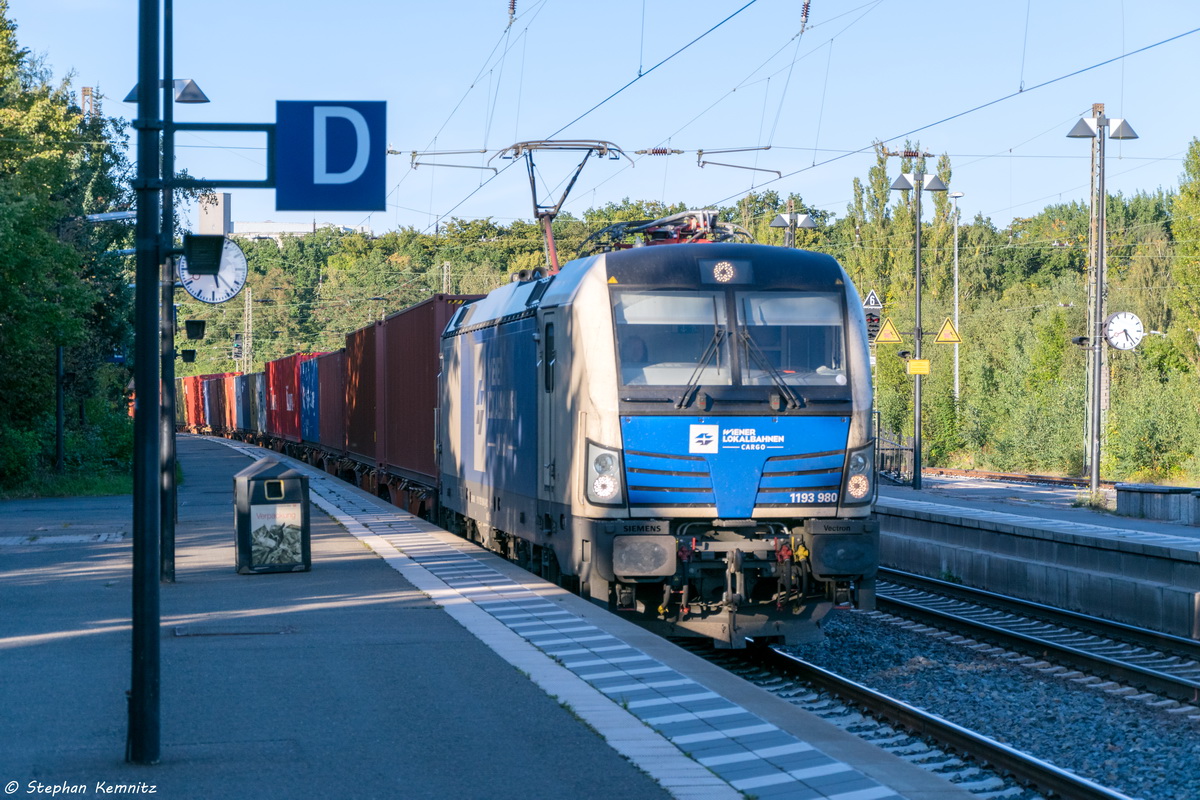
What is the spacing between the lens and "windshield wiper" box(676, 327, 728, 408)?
11.1 meters

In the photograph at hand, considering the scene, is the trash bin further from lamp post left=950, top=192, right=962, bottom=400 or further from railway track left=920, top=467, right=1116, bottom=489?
lamp post left=950, top=192, right=962, bottom=400

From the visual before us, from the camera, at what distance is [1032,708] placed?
33.7ft

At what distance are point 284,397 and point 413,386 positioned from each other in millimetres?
23656

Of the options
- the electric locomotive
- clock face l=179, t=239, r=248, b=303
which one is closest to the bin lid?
clock face l=179, t=239, r=248, b=303

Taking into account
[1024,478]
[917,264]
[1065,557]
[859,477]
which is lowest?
[1024,478]

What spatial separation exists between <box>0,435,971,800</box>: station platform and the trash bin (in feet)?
1.28

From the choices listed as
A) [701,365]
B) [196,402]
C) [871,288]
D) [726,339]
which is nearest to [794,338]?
[726,339]

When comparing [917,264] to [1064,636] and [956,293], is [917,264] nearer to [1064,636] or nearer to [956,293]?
[1064,636]

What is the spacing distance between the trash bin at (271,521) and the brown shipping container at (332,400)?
669 inches

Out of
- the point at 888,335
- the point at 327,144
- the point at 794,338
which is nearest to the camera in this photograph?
the point at 327,144

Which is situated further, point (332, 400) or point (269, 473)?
point (332, 400)

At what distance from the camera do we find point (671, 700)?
818 centimetres

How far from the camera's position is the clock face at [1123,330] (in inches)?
1145

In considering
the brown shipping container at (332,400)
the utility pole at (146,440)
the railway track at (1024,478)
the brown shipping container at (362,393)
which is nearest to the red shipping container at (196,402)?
the brown shipping container at (332,400)
